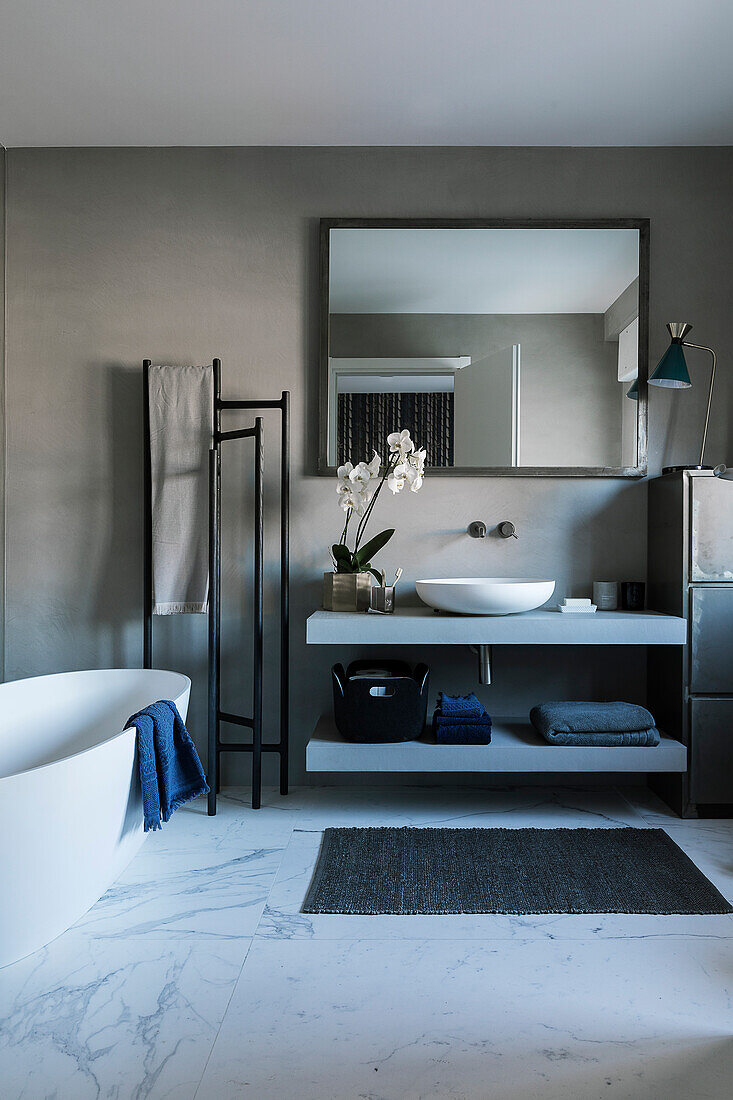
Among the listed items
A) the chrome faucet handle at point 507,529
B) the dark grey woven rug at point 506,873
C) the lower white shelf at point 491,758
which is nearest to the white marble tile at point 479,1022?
the dark grey woven rug at point 506,873

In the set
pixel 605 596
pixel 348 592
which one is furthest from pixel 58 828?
pixel 605 596

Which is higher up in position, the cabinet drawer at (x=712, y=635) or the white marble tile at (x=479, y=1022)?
the cabinet drawer at (x=712, y=635)

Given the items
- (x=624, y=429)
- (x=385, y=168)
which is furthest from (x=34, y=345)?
(x=624, y=429)

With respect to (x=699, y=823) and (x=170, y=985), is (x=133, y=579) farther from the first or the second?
(x=699, y=823)

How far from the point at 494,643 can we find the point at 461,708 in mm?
280

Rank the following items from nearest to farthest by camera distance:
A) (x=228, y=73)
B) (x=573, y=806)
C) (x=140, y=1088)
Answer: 1. (x=140, y=1088)
2. (x=228, y=73)
3. (x=573, y=806)

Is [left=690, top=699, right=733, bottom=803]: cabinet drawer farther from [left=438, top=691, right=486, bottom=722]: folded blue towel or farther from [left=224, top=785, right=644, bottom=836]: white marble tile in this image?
[left=438, top=691, right=486, bottom=722]: folded blue towel

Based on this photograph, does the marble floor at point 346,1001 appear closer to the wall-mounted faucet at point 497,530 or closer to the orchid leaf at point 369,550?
the orchid leaf at point 369,550

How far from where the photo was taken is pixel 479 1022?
67.9 inches

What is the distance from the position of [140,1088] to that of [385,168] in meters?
3.13

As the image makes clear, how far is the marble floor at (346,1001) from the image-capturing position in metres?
1.54

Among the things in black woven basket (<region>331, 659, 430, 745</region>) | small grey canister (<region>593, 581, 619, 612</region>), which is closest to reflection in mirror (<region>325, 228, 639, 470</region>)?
small grey canister (<region>593, 581, 619, 612</region>)

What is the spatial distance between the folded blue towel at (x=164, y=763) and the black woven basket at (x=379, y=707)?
586 millimetres

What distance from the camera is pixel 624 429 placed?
10.6 feet
